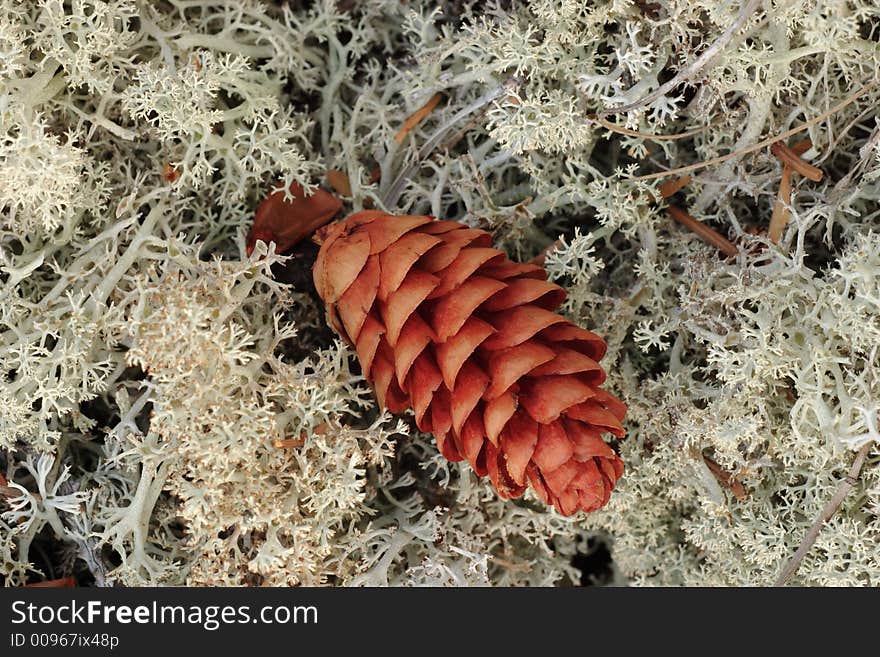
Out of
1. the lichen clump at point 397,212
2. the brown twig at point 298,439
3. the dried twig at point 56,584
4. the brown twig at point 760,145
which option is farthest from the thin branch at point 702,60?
the dried twig at point 56,584

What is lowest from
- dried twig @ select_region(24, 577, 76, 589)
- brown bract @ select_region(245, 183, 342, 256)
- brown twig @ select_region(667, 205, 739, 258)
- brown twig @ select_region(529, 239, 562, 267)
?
dried twig @ select_region(24, 577, 76, 589)

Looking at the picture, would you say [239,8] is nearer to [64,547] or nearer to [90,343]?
[90,343]

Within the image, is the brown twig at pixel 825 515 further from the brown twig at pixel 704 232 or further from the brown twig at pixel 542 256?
the brown twig at pixel 542 256

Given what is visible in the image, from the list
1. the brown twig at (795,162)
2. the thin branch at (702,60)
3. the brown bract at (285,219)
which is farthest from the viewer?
the brown bract at (285,219)

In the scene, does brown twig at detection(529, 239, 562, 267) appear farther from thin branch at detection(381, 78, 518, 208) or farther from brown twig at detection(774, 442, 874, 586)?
brown twig at detection(774, 442, 874, 586)

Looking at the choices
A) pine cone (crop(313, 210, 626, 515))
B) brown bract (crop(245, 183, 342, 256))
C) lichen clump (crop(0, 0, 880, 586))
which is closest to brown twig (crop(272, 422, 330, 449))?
lichen clump (crop(0, 0, 880, 586))

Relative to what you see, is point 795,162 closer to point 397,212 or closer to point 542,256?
point 542,256
